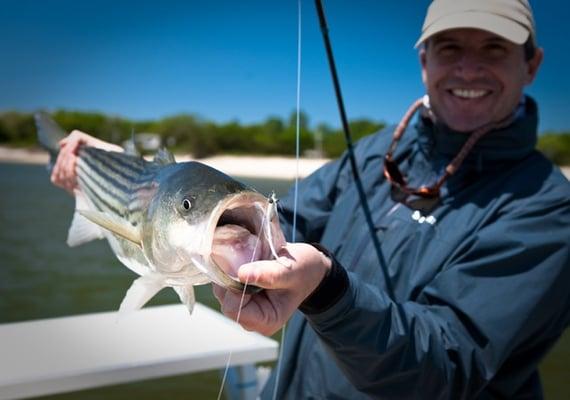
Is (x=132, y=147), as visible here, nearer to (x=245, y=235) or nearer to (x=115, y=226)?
(x=115, y=226)

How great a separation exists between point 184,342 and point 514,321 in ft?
5.49

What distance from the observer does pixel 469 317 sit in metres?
1.77

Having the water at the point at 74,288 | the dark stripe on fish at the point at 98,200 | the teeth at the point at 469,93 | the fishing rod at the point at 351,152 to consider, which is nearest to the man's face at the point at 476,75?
the teeth at the point at 469,93

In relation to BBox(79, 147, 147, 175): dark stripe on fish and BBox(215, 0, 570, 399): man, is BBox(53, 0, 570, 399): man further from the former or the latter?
BBox(79, 147, 147, 175): dark stripe on fish

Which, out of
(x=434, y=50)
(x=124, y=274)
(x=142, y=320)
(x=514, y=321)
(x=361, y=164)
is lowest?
(x=124, y=274)

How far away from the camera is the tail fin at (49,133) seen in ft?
8.34

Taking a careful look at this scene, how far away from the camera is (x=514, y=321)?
177 cm

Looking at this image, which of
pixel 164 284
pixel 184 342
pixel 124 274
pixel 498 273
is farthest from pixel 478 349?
pixel 124 274

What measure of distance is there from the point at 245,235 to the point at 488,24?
1.35 meters

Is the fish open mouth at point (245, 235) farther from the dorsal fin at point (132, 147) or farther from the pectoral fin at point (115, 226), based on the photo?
the dorsal fin at point (132, 147)

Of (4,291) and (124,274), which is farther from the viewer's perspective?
(124,274)

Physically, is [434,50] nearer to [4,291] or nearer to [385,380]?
[385,380]

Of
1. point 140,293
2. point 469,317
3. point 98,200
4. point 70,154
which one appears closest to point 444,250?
point 469,317

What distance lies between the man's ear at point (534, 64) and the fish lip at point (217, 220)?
1.61m
